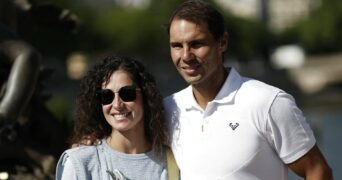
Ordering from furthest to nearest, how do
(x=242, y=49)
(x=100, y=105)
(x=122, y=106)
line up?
(x=242, y=49) < (x=100, y=105) < (x=122, y=106)

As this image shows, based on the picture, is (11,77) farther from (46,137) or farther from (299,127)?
(299,127)

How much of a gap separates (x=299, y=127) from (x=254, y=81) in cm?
25

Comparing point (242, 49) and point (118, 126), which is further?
point (242, 49)

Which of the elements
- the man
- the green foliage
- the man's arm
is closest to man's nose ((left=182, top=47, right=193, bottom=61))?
the man

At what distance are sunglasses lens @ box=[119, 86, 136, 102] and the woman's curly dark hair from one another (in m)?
0.07

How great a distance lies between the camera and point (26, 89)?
16.6 feet

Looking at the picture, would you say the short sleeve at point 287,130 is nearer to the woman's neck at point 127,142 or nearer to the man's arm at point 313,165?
the man's arm at point 313,165

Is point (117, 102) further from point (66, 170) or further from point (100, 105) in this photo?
point (66, 170)

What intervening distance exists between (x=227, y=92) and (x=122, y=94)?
0.38 m

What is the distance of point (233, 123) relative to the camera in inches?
141

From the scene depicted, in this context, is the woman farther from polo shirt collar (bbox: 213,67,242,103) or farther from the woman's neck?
polo shirt collar (bbox: 213,67,242,103)

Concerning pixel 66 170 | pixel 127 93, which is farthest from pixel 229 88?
pixel 66 170

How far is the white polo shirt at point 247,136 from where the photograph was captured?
11.6ft

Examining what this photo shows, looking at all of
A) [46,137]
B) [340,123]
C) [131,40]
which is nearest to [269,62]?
[131,40]
